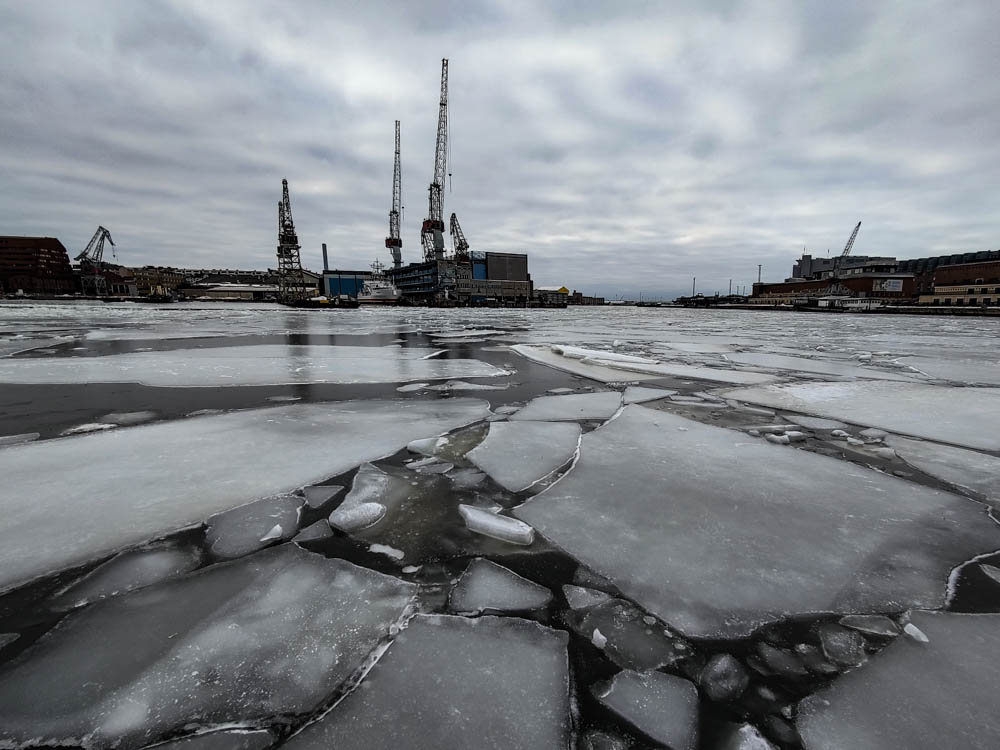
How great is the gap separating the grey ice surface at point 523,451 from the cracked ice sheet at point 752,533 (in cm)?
17

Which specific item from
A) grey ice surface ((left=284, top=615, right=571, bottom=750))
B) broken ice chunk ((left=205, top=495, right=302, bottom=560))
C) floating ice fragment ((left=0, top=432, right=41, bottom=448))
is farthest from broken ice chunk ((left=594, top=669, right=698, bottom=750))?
floating ice fragment ((left=0, top=432, right=41, bottom=448))

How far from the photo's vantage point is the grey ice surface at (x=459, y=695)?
0.92 metres

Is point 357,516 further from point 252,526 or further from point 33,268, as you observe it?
point 33,268

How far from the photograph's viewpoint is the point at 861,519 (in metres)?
1.81

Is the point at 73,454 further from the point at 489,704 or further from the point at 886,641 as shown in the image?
the point at 886,641

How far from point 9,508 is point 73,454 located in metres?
0.68

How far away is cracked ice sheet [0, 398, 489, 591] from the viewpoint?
1.63 metres

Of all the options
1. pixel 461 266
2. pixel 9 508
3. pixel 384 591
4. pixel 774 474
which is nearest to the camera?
pixel 384 591

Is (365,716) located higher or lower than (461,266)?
lower

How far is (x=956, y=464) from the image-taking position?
2.40 meters

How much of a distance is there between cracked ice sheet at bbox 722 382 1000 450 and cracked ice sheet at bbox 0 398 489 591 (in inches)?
108

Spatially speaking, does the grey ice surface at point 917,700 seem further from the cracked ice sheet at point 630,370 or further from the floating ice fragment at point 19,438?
the floating ice fragment at point 19,438

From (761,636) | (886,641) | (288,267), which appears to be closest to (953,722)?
(886,641)

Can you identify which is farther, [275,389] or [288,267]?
[288,267]
